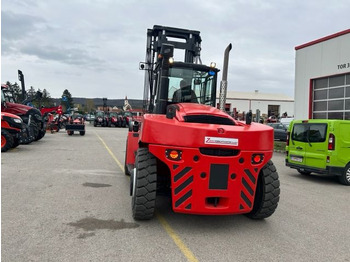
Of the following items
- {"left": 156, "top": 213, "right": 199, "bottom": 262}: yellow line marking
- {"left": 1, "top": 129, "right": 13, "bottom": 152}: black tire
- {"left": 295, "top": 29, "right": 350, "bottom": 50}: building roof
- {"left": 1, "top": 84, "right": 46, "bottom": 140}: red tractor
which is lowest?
{"left": 156, "top": 213, "right": 199, "bottom": 262}: yellow line marking

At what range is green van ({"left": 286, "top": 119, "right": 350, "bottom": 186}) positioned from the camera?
8688 millimetres

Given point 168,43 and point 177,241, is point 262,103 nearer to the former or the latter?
point 168,43

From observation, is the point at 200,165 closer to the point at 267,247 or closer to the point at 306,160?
the point at 267,247

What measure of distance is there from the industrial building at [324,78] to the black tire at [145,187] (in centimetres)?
1486

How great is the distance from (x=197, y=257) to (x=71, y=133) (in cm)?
2174

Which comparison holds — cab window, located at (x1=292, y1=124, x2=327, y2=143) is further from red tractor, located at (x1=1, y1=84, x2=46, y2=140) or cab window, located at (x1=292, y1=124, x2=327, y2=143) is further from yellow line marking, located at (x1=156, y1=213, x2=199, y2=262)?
red tractor, located at (x1=1, y1=84, x2=46, y2=140)

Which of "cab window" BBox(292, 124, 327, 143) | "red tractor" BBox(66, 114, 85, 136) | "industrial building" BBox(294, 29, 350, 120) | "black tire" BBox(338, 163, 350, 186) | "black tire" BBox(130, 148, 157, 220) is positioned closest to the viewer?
"black tire" BBox(130, 148, 157, 220)

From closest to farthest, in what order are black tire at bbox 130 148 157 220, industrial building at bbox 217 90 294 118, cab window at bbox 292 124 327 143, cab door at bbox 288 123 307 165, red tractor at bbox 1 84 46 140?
black tire at bbox 130 148 157 220, cab window at bbox 292 124 327 143, cab door at bbox 288 123 307 165, red tractor at bbox 1 84 46 140, industrial building at bbox 217 90 294 118

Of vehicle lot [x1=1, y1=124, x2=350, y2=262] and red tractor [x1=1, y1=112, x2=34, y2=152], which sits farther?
red tractor [x1=1, y1=112, x2=34, y2=152]

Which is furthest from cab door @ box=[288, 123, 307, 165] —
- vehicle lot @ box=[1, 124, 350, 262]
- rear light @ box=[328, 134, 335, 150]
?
vehicle lot @ box=[1, 124, 350, 262]

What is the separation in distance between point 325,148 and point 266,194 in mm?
4816

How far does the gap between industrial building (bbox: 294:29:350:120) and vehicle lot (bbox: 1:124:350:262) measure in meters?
11.0

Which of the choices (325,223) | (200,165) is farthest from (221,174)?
(325,223)

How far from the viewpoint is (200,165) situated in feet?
14.3
